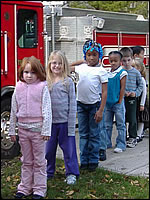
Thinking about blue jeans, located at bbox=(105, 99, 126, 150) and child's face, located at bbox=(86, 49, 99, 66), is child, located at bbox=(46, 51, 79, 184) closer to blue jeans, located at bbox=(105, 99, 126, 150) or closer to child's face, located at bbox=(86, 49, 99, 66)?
child's face, located at bbox=(86, 49, 99, 66)

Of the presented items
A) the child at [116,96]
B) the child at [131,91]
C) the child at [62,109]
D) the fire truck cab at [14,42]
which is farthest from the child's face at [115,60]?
the child at [62,109]

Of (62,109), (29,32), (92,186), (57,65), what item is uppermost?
(29,32)

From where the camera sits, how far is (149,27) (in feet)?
44.7

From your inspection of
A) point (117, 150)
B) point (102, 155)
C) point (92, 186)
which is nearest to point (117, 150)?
point (117, 150)

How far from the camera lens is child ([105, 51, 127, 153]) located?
743cm

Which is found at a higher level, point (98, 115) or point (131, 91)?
point (131, 91)

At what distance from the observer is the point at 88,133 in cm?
637

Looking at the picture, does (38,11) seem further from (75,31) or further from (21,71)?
(21,71)

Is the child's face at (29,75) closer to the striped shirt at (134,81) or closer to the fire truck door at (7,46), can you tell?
the fire truck door at (7,46)

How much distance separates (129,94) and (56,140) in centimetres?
282

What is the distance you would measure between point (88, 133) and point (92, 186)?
98 centimetres

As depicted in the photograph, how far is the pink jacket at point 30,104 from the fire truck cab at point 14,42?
251cm

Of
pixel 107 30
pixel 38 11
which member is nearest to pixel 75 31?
pixel 107 30

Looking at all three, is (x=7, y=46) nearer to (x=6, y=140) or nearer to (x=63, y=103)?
(x=6, y=140)
